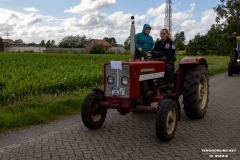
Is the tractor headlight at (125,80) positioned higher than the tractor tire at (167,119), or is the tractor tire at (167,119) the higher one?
the tractor headlight at (125,80)

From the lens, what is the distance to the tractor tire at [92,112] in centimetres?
569

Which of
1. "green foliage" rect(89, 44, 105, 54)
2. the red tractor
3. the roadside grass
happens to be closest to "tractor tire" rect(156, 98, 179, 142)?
the red tractor

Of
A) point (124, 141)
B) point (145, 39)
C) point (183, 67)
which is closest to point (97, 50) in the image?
point (145, 39)

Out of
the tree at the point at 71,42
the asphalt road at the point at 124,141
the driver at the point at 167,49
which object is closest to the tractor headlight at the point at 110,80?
the asphalt road at the point at 124,141

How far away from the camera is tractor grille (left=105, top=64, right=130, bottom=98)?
5371 mm

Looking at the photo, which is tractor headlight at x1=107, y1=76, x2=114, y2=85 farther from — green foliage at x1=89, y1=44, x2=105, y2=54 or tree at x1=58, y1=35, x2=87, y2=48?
tree at x1=58, y1=35, x2=87, y2=48

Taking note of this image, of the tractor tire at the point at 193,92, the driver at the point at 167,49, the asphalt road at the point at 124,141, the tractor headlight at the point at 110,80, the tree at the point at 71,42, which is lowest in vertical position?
the asphalt road at the point at 124,141

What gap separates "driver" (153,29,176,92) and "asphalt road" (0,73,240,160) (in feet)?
3.25

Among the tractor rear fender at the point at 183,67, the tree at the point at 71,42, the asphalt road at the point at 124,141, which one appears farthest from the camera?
the tree at the point at 71,42

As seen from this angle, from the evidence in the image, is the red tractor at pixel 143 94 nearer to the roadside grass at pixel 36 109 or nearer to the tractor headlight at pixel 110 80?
the tractor headlight at pixel 110 80

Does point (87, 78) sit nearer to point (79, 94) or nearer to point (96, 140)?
point (79, 94)

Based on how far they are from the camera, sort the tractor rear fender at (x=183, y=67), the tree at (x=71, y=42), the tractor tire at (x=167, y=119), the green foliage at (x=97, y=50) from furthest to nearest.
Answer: the tree at (x=71, y=42)
the green foliage at (x=97, y=50)
the tractor rear fender at (x=183, y=67)
the tractor tire at (x=167, y=119)

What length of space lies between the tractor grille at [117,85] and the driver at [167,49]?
1.37 meters

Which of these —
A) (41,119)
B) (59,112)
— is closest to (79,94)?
(59,112)
